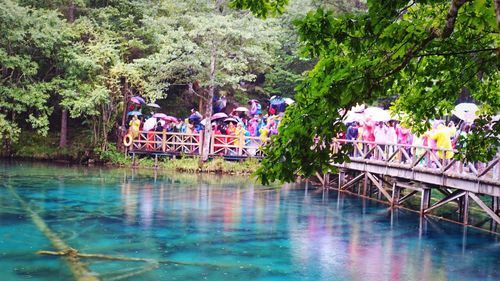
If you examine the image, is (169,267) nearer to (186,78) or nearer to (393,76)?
(393,76)

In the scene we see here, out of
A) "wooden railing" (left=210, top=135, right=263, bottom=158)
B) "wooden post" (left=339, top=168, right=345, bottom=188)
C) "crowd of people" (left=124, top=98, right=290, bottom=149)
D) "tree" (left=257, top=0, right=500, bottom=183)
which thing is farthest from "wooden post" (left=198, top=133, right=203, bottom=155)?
"tree" (left=257, top=0, right=500, bottom=183)

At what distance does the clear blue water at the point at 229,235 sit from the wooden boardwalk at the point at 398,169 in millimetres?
959

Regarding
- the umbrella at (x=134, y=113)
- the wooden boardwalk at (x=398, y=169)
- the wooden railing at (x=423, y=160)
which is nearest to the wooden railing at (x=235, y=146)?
the wooden boardwalk at (x=398, y=169)

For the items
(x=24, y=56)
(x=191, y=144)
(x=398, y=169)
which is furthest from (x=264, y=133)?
(x=24, y=56)

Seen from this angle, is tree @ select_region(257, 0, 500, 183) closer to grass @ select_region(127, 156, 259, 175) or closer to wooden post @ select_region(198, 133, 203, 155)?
grass @ select_region(127, 156, 259, 175)

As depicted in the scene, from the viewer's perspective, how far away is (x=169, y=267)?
11633 millimetres

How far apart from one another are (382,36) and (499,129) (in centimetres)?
261

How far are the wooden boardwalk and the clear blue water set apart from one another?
3.15 feet

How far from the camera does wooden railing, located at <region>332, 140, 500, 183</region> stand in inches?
596

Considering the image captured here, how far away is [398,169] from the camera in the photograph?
19047 mm

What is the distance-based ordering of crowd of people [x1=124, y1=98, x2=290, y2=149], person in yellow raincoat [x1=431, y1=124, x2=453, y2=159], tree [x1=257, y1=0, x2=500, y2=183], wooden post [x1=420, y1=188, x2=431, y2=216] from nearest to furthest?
1. tree [x1=257, y1=0, x2=500, y2=183]
2. person in yellow raincoat [x1=431, y1=124, x2=453, y2=159]
3. wooden post [x1=420, y1=188, x2=431, y2=216]
4. crowd of people [x1=124, y1=98, x2=290, y2=149]

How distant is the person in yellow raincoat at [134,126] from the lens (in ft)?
92.6

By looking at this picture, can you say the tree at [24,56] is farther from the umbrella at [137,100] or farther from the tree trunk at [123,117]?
the umbrella at [137,100]

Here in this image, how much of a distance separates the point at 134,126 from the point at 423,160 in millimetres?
14682
